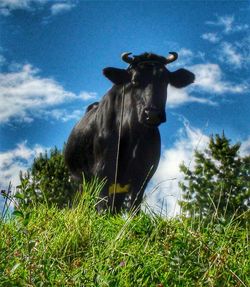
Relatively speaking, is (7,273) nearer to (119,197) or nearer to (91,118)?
(119,197)

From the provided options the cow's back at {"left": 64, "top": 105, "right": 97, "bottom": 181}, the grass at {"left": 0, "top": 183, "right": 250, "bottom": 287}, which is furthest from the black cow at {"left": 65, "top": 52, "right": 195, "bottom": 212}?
the grass at {"left": 0, "top": 183, "right": 250, "bottom": 287}

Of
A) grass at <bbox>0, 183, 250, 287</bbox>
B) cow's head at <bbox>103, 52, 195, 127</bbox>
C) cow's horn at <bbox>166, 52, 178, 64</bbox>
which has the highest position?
cow's horn at <bbox>166, 52, 178, 64</bbox>

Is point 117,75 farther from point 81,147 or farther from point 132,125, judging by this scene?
point 81,147

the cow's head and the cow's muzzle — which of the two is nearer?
the cow's muzzle

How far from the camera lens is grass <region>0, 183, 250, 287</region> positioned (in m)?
3.86

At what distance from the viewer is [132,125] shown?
383 inches

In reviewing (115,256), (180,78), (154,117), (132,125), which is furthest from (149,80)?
(115,256)

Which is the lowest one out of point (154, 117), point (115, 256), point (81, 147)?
point (115, 256)

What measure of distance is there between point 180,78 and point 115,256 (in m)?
6.33

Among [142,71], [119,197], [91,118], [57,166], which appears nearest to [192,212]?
[119,197]

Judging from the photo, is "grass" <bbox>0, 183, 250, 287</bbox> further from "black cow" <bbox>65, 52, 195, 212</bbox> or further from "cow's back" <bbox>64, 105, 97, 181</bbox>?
"cow's back" <bbox>64, 105, 97, 181</bbox>

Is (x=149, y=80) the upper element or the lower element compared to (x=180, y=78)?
lower

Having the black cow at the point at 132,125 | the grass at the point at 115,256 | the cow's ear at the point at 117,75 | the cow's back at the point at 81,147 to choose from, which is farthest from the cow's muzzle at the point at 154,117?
the grass at the point at 115,256

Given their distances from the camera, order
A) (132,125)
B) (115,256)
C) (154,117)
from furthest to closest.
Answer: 1. (132,125)
2. (154,117)
3. (115,256)
